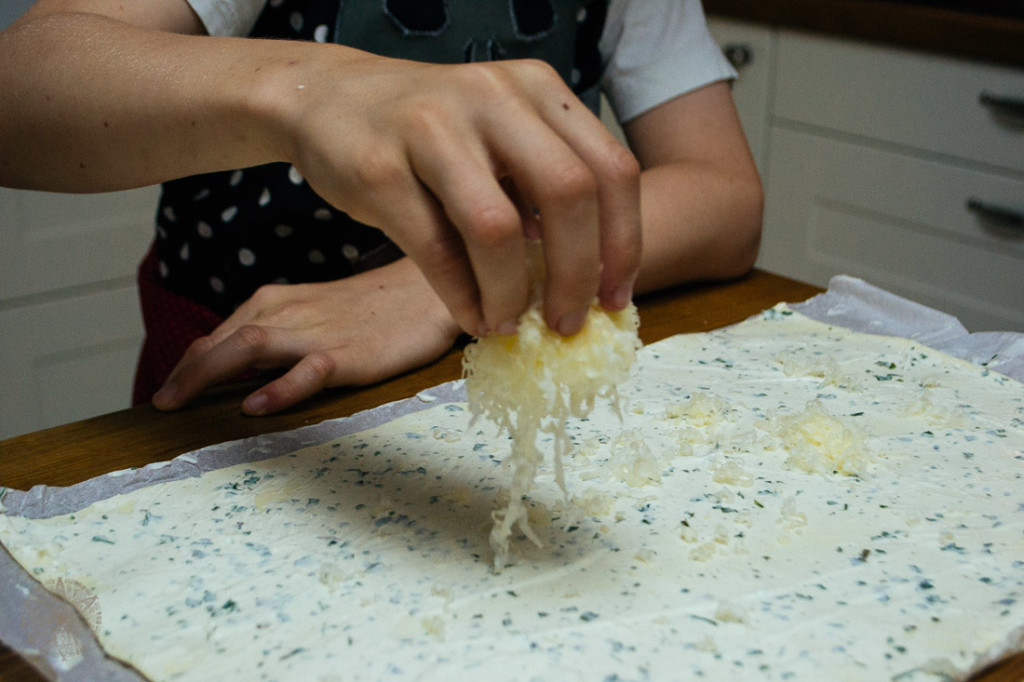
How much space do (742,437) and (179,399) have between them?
1.64 ft

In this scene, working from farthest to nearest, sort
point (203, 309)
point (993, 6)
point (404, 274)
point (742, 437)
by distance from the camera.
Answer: point (993, 6) < point (203, 309) < point (404, 274) < point (742, 437)

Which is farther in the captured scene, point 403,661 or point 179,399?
point 179,399

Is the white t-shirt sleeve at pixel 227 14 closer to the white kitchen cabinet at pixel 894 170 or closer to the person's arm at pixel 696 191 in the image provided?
the person's arm at pixel 696 191

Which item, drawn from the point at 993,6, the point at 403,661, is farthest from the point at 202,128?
the point at 993,6

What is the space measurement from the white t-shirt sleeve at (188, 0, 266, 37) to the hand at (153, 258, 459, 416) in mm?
262

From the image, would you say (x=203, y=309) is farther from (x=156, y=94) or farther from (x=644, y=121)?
(x=644, y=121)

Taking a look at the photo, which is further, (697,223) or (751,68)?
(751,68)

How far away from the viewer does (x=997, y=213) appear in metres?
1.74

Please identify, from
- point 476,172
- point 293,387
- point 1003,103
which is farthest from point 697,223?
point 1003,103

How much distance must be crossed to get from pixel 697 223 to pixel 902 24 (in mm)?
1028

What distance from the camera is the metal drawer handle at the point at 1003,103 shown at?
1.65 m

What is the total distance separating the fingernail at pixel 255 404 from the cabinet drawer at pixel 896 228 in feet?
4.90

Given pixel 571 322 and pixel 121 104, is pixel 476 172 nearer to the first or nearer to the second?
pixel 571 322

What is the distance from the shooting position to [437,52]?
104 centimetres
